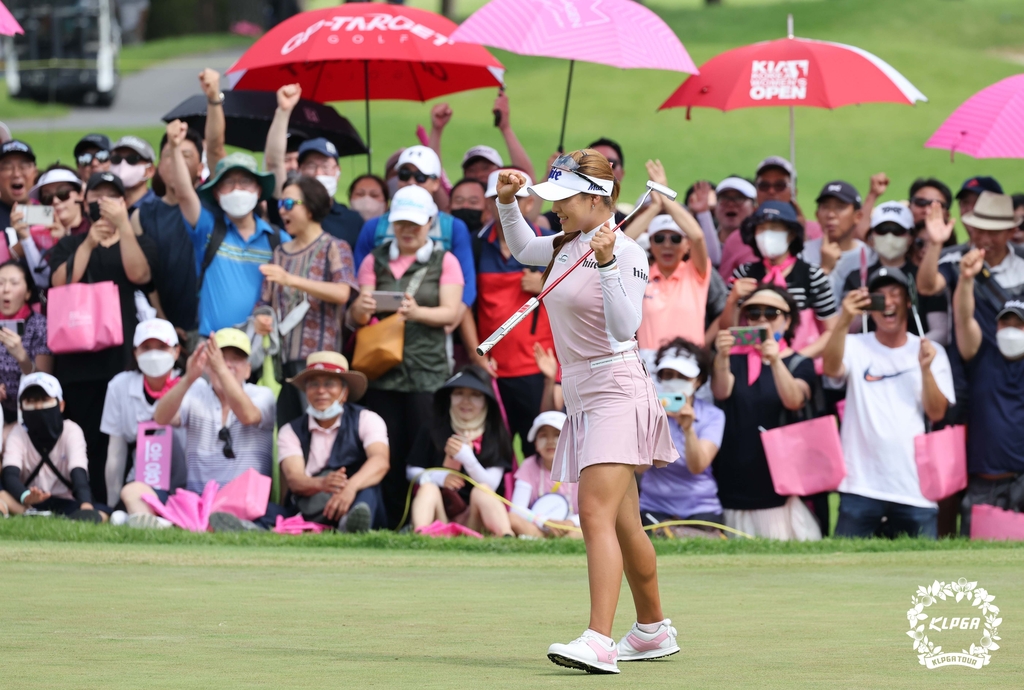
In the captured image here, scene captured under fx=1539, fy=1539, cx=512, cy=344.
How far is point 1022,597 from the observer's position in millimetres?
6965

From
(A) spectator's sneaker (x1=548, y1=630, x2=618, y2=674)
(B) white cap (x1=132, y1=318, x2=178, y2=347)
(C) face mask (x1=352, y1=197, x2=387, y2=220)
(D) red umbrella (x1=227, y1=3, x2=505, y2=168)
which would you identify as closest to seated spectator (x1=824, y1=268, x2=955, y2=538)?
(D) red umbrella (x1=227, y1=3, x2=505, y2=168)

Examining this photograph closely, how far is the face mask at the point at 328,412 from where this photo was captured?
32.1 feet

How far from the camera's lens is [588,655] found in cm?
509

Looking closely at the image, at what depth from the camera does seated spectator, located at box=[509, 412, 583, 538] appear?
966 centimetres

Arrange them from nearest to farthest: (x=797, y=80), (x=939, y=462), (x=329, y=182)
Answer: (x=939, y=462) < (x=329, y=182) < (x=797, y=80)

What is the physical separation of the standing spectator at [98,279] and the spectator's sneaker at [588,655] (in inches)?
222

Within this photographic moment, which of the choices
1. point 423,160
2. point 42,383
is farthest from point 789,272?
point 42,383

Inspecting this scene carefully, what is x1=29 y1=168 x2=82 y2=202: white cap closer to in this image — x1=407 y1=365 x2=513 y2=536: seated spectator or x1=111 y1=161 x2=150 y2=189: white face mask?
x1=111 y1=161 x2=150 y2=189: white face mask

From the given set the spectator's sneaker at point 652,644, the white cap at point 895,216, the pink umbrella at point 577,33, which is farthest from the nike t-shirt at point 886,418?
the spectator's sneaker at point 652,644

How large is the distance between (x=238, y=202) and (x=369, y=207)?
5.19ft

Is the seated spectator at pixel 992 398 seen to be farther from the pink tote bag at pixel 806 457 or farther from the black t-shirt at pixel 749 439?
the black t-shirt at pixel 749 439

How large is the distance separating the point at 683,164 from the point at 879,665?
28.3 meters

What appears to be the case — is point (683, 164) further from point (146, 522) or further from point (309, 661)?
point (309, 661)

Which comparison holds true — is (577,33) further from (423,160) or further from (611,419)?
(611,419)
